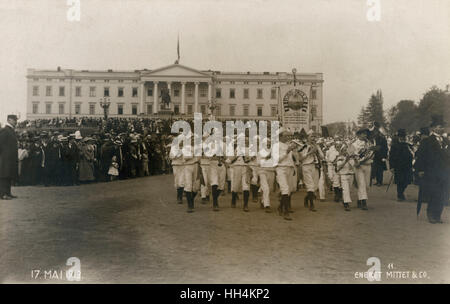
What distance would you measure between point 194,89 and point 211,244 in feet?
21.8

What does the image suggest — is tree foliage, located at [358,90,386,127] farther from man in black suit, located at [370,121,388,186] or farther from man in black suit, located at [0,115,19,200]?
man in black suit, located at [0,115,19,200]

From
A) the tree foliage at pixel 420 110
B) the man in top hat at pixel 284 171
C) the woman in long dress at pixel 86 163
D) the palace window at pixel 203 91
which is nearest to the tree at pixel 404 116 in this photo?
the tree foliage at pixel 420 110

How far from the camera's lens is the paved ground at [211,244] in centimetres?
533

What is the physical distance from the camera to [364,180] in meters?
9.52

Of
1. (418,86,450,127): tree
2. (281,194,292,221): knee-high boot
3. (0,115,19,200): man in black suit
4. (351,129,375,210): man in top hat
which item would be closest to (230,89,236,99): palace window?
(351,129,375,210): man in top hat

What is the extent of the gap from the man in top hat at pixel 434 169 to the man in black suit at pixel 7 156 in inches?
384

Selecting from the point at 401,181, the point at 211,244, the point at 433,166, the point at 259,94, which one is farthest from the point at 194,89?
the point at 433,166

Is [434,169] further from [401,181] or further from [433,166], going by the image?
[401,181]

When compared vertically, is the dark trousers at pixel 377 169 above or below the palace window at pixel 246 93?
below

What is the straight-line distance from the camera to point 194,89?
38.2 ft

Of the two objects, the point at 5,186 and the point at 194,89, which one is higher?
the point at 194,89

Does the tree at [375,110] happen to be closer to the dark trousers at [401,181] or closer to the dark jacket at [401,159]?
the dark jacket at [401,159]

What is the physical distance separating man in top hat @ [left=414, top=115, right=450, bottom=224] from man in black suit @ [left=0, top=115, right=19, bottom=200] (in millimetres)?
9756
